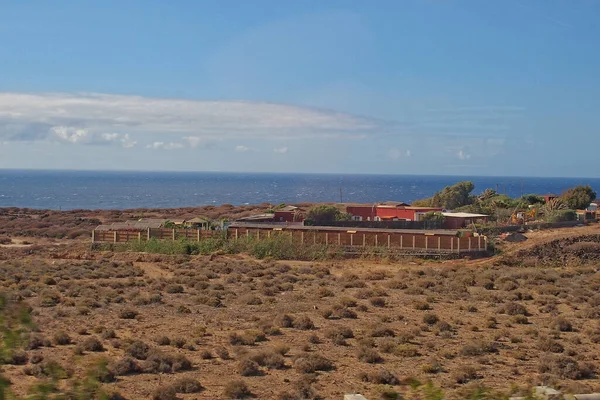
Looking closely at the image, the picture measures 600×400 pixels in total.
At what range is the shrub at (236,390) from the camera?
14938 millimetres

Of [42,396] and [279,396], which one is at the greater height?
[42,396]

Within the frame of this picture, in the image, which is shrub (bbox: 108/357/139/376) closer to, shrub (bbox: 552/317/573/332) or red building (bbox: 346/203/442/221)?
shrub (bbox: 552/317/573/332)

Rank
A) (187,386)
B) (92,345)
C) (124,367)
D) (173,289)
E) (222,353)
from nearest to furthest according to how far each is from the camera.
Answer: (187,386) → (124,367) → (222,353) → (92,345) → (173,289)

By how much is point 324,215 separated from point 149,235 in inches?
634

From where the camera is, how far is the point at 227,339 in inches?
806

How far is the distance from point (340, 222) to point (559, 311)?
91.2 ft

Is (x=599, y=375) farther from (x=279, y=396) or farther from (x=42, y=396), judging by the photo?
(x=42, y=396)

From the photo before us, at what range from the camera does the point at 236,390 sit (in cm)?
1497

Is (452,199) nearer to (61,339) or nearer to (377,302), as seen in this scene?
(377,302)

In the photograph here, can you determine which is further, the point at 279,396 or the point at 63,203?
the point at 63,203

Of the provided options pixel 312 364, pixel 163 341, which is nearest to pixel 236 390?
pixel 312 364

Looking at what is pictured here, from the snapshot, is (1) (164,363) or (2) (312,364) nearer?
(1) (164,363)

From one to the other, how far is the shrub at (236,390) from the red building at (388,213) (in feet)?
133

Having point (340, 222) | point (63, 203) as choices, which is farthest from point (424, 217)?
point (63, 203)
